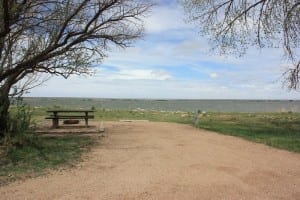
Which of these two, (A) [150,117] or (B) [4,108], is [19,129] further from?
(A) [150,117]

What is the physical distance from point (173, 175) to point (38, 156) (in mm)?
4091

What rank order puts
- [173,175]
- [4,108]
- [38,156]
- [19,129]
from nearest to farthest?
[173,175] < [38,156] < [19,129] < [4,108]

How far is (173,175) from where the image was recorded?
9.48m

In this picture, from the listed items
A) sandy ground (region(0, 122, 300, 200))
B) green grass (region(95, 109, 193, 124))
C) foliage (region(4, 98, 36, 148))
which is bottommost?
sandy ground (region(0, 122, 300, 200))

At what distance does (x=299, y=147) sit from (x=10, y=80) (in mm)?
9486

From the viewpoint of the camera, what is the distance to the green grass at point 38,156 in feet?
32.6

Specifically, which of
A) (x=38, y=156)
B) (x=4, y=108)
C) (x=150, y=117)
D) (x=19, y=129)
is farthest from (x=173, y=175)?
(x=150, y=117)

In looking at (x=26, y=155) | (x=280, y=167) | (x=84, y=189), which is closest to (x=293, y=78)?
(x=280, y=167)

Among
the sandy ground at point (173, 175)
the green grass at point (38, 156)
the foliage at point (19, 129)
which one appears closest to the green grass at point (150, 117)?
the green grass at point (38, 156)

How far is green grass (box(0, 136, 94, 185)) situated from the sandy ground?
494 mm

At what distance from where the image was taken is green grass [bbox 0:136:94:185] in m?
9.94

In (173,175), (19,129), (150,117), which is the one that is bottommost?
(173,175)

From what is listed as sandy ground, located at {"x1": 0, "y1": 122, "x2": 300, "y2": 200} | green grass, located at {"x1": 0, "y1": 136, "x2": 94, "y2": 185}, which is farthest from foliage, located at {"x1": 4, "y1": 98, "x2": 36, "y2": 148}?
sandy ground, located at {"x1": 0, "y1": 122, "x2": 300, "y2": 200}

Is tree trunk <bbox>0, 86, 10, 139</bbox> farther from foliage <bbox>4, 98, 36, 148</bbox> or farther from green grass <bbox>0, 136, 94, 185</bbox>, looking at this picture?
green grass <bbox>0, 136, 94, 185</bbox>
